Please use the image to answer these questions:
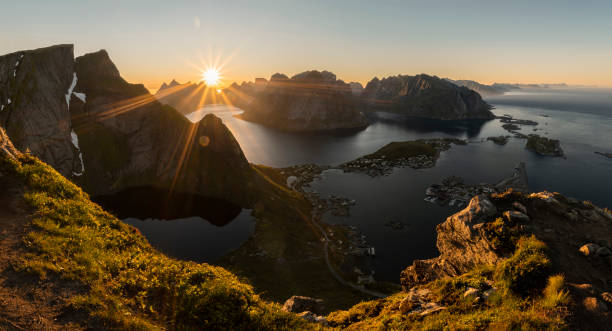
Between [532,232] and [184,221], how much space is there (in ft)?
194

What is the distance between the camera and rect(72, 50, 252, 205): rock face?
6606cm

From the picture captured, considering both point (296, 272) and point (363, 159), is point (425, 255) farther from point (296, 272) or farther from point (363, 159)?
point (363, 159)

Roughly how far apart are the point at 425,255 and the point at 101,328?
176ft

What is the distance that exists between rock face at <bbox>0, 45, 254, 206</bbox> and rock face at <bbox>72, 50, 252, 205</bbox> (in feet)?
0.78

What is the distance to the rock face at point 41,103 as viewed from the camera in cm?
5469

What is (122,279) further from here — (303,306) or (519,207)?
(519,207)

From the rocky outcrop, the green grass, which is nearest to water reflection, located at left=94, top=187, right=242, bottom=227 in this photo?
the rocky outcrop

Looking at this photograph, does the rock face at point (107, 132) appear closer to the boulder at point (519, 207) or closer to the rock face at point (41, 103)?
the rock face at point (41, 103)

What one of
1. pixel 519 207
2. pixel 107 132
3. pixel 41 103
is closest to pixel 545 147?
pixel 519 207

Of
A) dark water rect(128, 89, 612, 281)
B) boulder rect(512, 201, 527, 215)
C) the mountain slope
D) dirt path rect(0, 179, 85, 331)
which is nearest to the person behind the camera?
dirt path rect(0, 179, 85, 331)

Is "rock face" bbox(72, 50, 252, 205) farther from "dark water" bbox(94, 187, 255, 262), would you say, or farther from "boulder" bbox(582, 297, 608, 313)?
"boulder" bbox(582, 297, 608, 313)

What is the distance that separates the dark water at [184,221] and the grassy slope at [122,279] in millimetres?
33122

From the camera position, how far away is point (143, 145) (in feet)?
240

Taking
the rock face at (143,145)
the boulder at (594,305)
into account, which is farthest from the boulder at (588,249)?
the rock face at (143,145)
